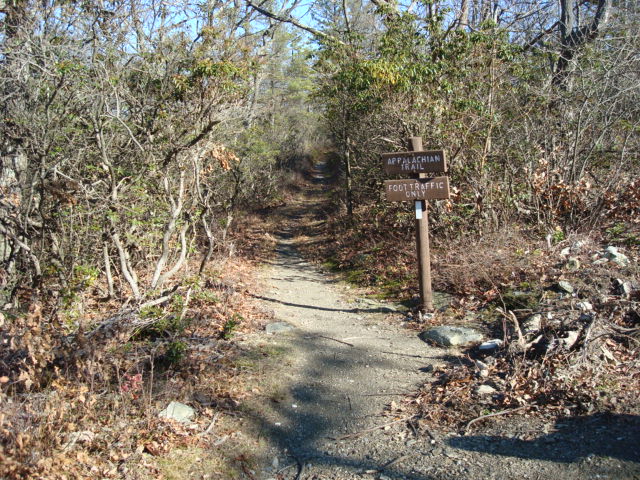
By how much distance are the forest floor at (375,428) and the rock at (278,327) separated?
0.20ft

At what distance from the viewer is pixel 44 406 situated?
4.21 m

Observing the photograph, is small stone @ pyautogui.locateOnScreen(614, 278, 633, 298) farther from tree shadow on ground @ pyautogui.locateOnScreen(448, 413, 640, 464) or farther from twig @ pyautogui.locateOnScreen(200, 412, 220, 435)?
twig @ pyautogui.locateOnScreen(200, 412, 220, 435)

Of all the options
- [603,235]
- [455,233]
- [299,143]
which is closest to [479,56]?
[455,233]

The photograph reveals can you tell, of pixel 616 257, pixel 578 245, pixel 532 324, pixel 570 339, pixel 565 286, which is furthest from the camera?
pixel 578 245

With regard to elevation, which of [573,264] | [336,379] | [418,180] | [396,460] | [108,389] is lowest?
[396,460]

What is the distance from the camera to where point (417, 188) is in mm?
7363

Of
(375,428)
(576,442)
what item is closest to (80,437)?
(375,428)

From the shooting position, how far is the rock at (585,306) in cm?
568

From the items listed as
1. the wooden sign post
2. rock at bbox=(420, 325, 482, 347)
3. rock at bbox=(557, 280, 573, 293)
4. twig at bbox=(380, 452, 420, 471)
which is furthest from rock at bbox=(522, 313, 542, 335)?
twig at bbox=(380, 452, 420, 471)

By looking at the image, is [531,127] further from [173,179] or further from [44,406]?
[44,406]

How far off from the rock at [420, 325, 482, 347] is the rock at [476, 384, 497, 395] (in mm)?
1375

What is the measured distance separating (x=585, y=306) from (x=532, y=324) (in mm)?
621

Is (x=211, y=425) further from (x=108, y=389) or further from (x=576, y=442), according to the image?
(x=576, y=442)

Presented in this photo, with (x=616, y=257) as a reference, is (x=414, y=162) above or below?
above
